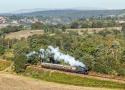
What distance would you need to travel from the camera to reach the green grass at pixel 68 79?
7194 cm

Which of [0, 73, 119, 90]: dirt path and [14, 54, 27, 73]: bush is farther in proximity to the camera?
[14, 54, 27, 73]: bush

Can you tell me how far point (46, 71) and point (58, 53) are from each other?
9618mm

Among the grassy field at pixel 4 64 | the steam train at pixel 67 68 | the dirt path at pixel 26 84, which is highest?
the steam train at pixel 67 68

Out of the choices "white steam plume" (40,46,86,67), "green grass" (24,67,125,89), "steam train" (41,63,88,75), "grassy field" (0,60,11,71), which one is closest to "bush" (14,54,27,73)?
"green grass" (24,67,125,89)

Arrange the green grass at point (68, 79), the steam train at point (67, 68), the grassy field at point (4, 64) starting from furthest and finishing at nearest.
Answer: the grassy field at point (4, 64) → the steam train at point (67, 68) → the green grass at point (68, 79)

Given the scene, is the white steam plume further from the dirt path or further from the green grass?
the dirt path

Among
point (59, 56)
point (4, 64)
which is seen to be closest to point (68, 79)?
point (59, 56)

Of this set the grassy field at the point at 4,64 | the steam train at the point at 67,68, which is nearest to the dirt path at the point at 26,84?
the steam train at the point at 67,68

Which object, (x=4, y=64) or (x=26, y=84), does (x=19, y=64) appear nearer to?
(x=4, y=64)

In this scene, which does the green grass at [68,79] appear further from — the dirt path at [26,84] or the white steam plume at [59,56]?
the white steam plume at [59,56]

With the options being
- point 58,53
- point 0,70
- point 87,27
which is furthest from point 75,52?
point 87,27

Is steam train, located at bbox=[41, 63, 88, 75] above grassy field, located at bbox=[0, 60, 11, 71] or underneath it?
above

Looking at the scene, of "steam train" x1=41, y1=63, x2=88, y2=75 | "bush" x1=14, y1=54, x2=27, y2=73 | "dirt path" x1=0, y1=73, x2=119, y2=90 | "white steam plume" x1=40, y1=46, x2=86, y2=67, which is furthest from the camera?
"bush" x1=14, y1=54, x2=27, y2=73

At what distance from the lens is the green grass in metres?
71.9
